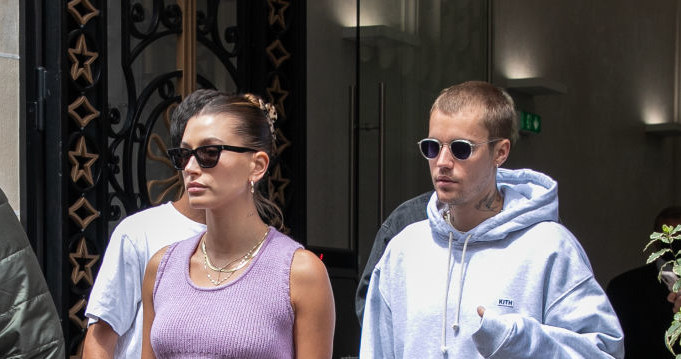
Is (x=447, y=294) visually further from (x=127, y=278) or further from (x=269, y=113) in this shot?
(x=127, y=278)

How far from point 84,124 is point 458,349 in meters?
2.55

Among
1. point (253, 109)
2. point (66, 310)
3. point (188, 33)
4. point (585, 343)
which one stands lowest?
point (66, 310)

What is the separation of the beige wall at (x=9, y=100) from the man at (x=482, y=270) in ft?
6.77

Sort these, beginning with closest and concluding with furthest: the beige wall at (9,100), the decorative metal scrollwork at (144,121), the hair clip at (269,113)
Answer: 1. the hair clip at (269,113)
2. the beige wall at (9,100)
3. the decorative metal scrollwork at (144,121)

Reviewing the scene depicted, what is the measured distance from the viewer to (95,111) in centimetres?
493

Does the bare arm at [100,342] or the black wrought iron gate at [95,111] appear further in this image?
the black wrought iron gate at [95,111]

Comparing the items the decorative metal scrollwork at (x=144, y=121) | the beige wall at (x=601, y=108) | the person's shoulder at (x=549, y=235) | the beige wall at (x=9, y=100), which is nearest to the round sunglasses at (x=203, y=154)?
the person's shoulder at (x=549, y=235)

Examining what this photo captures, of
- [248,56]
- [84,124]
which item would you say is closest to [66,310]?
[84,124]

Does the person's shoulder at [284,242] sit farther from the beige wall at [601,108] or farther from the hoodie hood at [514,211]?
the beige wall at [601,108]

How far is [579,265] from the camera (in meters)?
2.76

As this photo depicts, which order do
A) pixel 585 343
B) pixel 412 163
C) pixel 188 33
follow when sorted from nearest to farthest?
1. pixel 585 343
2. pixel 188 33
3. pixel 412 163

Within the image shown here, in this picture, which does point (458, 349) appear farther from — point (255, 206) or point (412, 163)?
point (412, 163)

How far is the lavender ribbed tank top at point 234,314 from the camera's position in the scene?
2768 millimetres

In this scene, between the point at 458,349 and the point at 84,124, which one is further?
the point at 84,124
